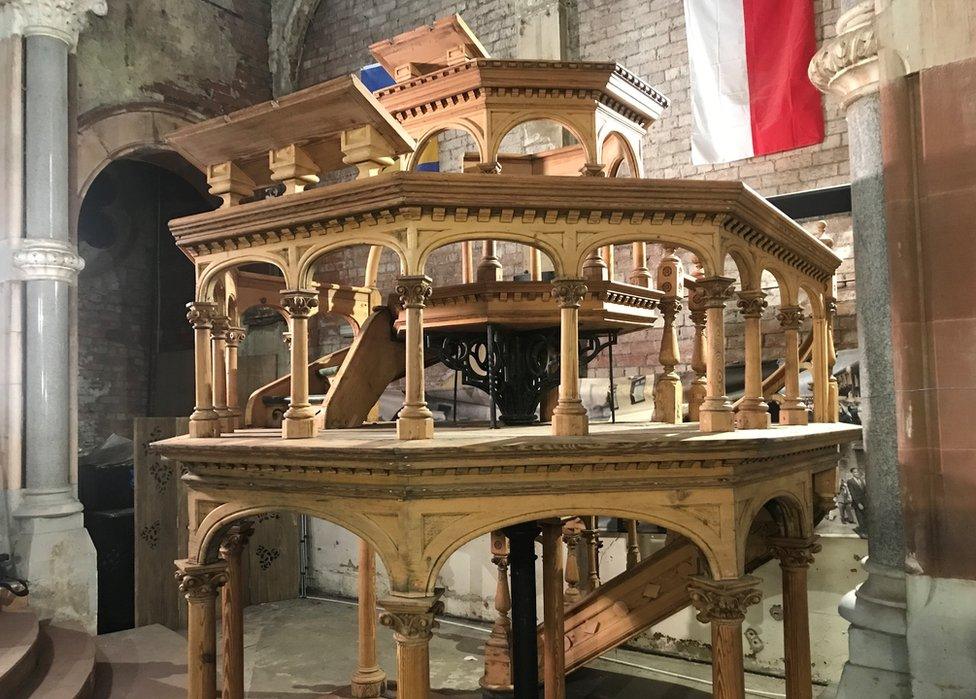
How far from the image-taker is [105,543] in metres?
9.25

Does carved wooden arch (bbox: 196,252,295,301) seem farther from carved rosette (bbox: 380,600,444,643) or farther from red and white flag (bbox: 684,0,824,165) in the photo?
red and white flag (bbox: 684,0,824,165)

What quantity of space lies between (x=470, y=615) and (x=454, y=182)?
21.3 feet

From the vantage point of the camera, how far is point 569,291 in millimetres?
4199

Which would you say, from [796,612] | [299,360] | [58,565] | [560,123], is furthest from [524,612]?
[58,565]

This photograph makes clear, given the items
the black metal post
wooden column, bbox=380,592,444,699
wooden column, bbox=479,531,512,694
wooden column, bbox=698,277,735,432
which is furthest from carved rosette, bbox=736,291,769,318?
wooden column, bbox=479,531,512,694

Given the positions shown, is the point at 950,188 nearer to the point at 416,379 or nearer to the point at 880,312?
the point at 880,312

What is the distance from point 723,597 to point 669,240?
1.93m

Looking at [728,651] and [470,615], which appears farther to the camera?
[470,615]

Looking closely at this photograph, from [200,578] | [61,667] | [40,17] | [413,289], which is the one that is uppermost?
[40,17]

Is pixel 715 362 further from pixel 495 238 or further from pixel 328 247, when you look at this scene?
pixel 328 247

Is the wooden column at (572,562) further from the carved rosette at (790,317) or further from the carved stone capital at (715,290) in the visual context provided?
the carved stone capital at (715,290)

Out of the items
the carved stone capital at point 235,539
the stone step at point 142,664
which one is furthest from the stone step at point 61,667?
the carved stone capital at point 235,539

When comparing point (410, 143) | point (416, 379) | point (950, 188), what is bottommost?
point (416, 379)

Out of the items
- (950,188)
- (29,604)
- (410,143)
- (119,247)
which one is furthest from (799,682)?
(119,247)
